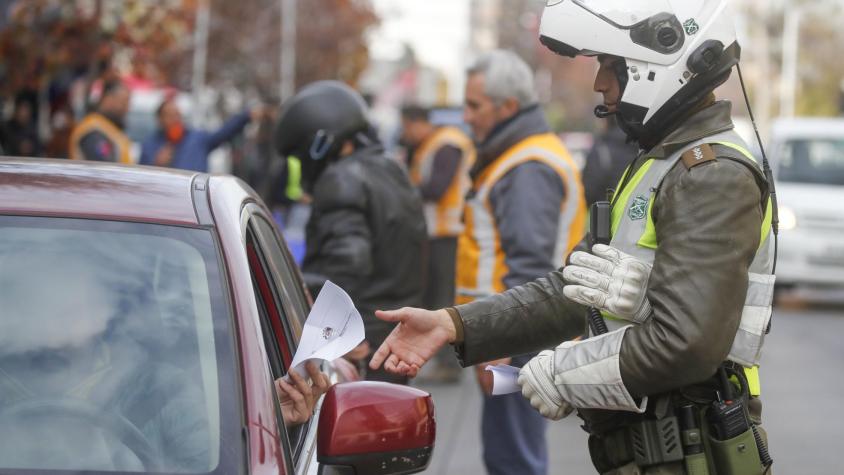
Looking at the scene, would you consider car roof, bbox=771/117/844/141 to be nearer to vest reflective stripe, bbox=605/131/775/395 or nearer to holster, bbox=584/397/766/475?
vest reflective stripe, bbox=605/131/775/395

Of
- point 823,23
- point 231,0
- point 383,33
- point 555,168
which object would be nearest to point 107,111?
point 555,168

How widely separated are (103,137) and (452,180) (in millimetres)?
2676

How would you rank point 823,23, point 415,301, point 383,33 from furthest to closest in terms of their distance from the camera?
1. point 823,23
2. point 383,33
3. point 415,301

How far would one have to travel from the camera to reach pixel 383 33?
4981 cm

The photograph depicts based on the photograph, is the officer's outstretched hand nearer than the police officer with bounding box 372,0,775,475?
No

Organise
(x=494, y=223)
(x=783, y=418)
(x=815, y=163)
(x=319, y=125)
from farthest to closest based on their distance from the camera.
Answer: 1. (x=815, y=163)
2. (x=783, y=418)
3. (x=319, y=125)
4. (x=494, y=223)

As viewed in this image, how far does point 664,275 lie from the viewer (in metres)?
2.99

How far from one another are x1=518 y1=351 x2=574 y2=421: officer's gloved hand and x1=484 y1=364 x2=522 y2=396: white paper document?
0.15m

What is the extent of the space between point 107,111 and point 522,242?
6.78 meters

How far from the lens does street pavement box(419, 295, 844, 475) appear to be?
7.68 metres

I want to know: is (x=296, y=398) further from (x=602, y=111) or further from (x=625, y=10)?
(x=625, y=10)

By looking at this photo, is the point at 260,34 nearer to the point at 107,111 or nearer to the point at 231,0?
the point at 231,0

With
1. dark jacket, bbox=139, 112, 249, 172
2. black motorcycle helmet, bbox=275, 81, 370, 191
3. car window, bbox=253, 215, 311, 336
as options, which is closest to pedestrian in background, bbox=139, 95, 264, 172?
dark jacket, bbox=139, 112, 249, 172

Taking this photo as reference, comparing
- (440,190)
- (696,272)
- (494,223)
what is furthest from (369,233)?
(440,190)
